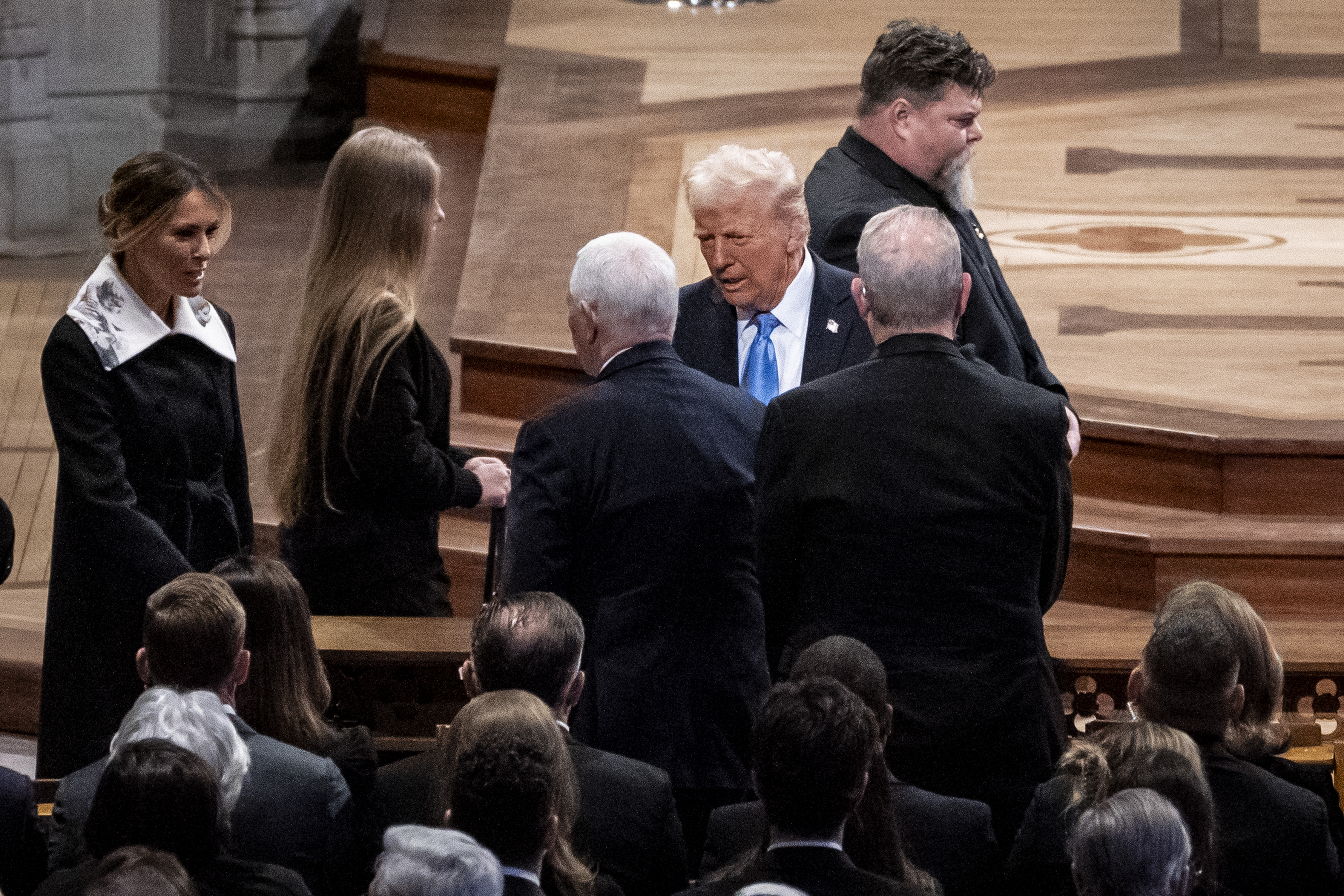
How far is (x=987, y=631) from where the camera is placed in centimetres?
221

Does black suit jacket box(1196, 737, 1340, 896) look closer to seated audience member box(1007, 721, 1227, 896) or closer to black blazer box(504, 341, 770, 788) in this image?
seated audience member box(1007, 721, 1227, 896)

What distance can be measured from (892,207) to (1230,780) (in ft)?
3.68

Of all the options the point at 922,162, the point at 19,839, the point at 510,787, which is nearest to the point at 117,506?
the point at 19,839

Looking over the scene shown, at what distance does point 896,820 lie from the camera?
1953 mm

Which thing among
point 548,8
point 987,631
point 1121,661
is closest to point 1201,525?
point 1121,661

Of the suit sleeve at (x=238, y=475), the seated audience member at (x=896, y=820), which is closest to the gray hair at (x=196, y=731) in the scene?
the seated audience member at (x=896, y=820)

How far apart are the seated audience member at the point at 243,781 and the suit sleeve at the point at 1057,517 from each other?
2.91 ft

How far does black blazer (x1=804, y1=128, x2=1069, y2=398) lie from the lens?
2869mm

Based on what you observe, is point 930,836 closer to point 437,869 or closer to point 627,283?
point 437,869

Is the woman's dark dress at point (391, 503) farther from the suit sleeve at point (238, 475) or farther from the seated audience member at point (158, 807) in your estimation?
the seated audience member at point (158, 807)

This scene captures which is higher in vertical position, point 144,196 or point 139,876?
point 144,196

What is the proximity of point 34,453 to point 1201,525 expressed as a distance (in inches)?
114

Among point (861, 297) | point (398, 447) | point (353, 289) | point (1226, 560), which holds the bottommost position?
point (1226, 560)

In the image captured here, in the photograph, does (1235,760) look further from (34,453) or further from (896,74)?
(34,453)
